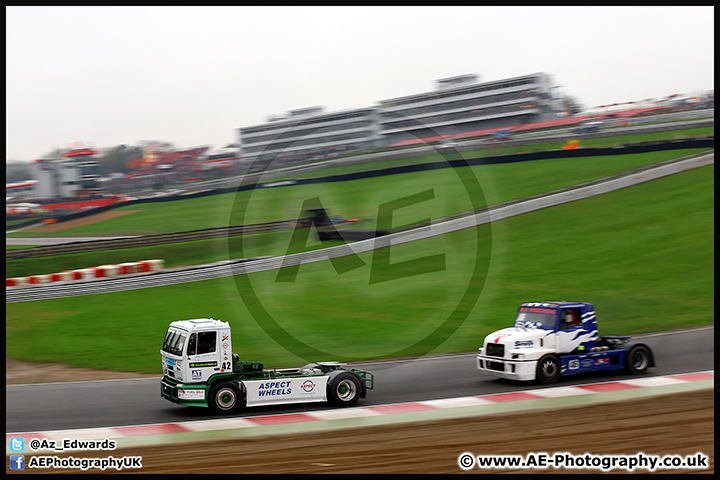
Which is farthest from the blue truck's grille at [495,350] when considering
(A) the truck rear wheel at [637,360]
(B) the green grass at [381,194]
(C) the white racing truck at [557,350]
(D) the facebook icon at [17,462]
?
(B) the green grass at [381,194]

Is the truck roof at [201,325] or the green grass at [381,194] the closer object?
the truck roof at [201,325]

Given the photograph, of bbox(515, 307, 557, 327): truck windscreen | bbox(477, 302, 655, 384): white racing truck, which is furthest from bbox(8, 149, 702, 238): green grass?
bbox(477, 302, 655, 384): white racing truck

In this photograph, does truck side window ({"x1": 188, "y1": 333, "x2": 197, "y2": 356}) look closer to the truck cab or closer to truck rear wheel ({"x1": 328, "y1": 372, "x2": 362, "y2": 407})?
the truck cab

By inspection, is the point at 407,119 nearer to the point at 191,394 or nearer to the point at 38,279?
the point at 38,279

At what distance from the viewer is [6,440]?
370 inches

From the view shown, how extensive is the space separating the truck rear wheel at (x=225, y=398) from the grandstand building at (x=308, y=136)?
38.9 metres

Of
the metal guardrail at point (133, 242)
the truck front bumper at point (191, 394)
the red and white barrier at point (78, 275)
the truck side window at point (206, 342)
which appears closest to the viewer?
the truck front bumper at point (191, 394)

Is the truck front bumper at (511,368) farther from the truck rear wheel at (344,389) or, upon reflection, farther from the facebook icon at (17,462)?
the facebook icon at (17,462)

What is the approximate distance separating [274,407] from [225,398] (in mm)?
1062

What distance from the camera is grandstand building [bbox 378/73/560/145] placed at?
73.2 metres

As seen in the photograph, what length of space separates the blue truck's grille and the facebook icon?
815cm

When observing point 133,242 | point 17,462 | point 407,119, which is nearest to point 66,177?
point 133,242

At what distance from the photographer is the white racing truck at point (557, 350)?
12.1 m

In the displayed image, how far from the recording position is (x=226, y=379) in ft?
34.8
